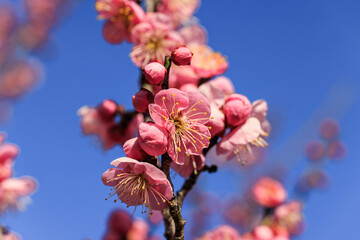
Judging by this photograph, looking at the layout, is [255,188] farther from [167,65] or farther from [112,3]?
[167,65]

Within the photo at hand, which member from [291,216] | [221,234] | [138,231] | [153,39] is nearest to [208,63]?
[153,39]

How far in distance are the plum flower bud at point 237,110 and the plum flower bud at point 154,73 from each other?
1.60 ft

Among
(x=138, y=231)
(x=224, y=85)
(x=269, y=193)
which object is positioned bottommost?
(x=138, y=231)

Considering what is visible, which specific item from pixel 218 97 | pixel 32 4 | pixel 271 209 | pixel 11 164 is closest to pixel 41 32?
pixel 32 4

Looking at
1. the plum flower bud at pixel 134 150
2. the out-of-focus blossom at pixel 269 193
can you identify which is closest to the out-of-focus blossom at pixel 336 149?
the out-of-focus blossom at pixel 269 193

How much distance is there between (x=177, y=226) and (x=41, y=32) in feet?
22.6

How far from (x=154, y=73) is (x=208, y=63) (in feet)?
A: 3.06

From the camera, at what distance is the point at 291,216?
396cm

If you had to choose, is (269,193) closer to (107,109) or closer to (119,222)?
(119,222)

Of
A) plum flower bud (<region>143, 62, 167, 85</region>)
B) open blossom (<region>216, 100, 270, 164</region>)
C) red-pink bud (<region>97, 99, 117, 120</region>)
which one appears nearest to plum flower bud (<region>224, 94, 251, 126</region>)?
open blossom (<region>216, 100, 270, 164</region>)

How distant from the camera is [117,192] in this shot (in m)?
1.56

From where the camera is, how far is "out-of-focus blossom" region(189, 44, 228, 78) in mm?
2215

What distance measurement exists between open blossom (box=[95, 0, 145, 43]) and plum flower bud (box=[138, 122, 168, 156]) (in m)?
1.27

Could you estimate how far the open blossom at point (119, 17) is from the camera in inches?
96.0
